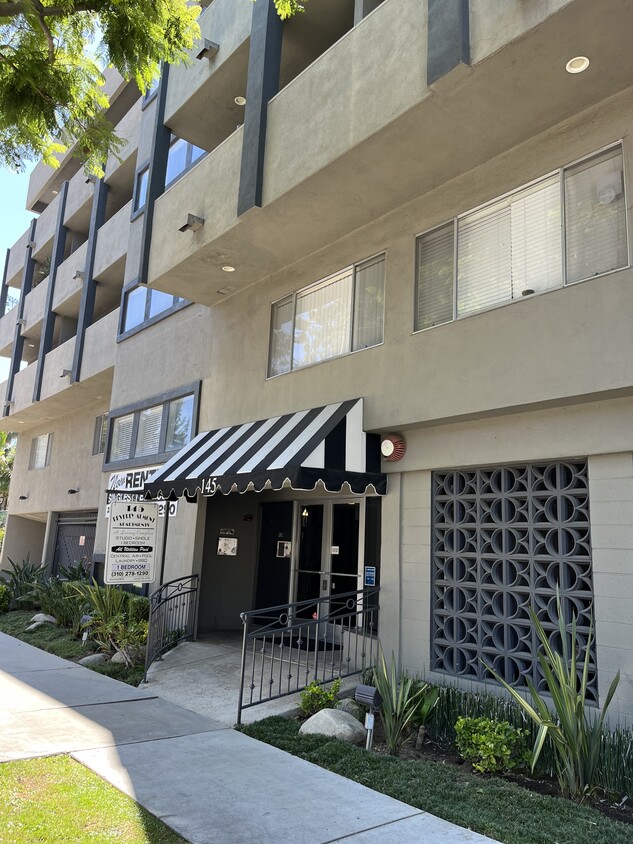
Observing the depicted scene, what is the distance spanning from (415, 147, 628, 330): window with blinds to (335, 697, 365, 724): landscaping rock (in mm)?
4957

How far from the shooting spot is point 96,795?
5258 mm

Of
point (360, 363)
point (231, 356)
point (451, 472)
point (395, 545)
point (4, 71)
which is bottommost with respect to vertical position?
point (395, 545)

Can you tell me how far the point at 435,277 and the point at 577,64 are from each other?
3117mm

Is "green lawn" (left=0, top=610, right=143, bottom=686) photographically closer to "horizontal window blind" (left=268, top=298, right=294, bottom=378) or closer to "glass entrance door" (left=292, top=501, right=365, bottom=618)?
"glass entrance door" (left=292, top=501, right=365, bottom=618)

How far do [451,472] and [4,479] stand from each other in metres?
42.2

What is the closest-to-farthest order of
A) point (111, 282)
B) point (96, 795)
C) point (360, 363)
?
point (96, 795) < point (360, 363) < point (111, 282)

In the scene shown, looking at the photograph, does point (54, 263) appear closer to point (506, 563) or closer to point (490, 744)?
point (506, 563)

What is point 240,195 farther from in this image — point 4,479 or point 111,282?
point 4,479

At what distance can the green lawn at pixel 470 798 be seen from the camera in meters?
4.85

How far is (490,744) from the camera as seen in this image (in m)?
6.25

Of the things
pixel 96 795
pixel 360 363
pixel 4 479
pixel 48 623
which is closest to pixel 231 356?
pixel 360 363

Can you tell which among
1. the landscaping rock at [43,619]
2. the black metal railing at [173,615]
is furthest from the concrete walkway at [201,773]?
the landscaping rock at [43,619]

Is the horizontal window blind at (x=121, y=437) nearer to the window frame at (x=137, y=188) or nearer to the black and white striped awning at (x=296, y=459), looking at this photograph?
the window frame at (x=137, y=188)

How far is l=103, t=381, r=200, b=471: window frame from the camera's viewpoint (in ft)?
44.8
